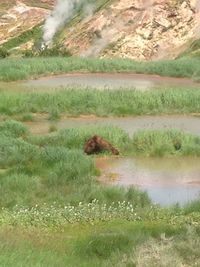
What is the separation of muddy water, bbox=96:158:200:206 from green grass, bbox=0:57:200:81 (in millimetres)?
13004

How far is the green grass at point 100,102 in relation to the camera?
2099 centimetres

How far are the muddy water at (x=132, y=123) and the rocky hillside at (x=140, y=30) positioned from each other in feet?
62.1

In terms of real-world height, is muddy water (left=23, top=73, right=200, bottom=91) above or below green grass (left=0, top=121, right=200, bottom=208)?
below

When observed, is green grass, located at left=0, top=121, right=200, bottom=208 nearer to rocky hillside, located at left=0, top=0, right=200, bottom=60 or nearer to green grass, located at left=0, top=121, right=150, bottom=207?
green grass, located at left=0, top=121, right=150, bottom=207

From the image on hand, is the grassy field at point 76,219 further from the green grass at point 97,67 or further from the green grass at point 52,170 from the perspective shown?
the green grass at point 97,67

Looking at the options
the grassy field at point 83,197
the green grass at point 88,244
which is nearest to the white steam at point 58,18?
the grassy field at point 83,197

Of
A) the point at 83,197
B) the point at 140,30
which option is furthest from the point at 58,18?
the point at 83,197

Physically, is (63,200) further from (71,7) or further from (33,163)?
(71,7)

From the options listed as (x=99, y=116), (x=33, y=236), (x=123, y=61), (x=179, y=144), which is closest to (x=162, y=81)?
(x=123, y=61)

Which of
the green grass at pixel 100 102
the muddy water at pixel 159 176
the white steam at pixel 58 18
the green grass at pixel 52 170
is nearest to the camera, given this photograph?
the green grass at pixel 52 170

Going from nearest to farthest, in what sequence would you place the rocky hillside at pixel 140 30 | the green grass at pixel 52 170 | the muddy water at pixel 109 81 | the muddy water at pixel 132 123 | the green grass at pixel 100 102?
the green grass at pixel 52 170, the muddy water at pixel 132 123, the green grass at pixel 100 102, the muddy water at pixel 109 81, the rocky hillside at pixel 140 30

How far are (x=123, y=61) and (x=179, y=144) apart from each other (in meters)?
14.8

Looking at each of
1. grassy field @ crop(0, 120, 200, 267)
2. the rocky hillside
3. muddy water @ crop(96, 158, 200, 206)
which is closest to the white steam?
the rocky hillside

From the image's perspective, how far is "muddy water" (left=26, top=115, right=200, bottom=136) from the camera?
1870 centimetres
